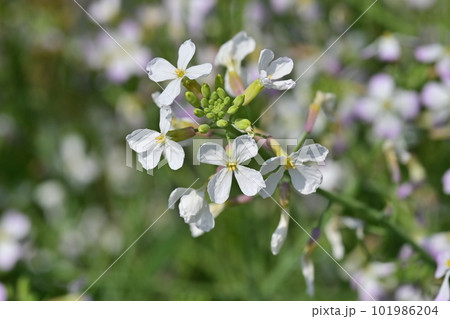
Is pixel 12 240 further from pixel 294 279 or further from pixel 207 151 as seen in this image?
pixel 207 151

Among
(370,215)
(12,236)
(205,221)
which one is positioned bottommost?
(12,236)

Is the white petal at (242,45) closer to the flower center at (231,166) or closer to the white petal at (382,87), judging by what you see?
the flower center at (231,166)

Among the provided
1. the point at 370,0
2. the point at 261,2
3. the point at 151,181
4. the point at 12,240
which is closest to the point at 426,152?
the point at 370,0

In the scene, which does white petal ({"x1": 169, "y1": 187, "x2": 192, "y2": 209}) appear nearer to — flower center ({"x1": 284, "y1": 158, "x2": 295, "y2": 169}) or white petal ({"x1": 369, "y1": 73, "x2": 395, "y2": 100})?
flower center ({"x1": 284, "y1": 158, "x2": 295, "y2": 169})

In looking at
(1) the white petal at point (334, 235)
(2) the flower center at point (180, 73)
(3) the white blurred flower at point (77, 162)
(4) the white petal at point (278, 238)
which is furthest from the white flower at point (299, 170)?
(3) the white blurred flower at point (77, 162)

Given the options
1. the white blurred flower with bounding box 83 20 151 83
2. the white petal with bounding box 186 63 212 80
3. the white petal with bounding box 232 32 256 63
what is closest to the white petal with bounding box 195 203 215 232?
the white petal with bounding box 186 63 212 80

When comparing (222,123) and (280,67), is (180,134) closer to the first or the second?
(222,123)

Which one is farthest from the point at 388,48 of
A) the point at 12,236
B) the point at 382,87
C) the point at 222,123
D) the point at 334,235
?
the point at 12,236
